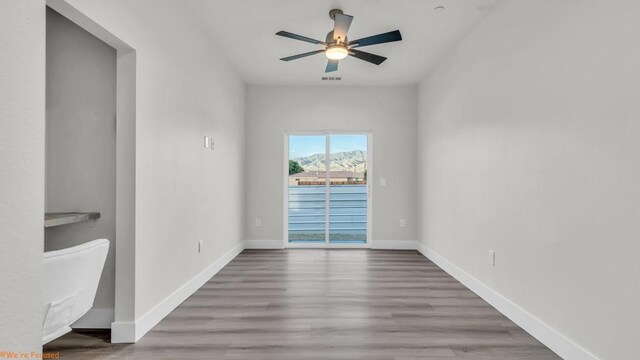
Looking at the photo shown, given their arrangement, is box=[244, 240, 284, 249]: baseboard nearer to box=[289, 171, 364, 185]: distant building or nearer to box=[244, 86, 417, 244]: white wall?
box=[244, 86, 417, 244]: white wall

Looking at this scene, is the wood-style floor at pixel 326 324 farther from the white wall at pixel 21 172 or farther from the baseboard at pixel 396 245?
the baseboard at pixel 396 245

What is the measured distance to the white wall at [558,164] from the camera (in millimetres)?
1645

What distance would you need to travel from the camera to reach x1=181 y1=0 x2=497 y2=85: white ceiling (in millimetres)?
2944

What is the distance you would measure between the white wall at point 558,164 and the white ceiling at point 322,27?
327 mm

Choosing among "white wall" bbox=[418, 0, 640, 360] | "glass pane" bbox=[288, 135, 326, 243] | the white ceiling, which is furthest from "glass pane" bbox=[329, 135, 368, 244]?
"white wall" bbox=[418, 0, 640, 360]

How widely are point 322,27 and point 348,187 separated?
9.24 ft

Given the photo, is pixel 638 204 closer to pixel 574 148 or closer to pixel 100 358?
pixel 574 148

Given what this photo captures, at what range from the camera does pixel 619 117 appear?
1.67 metres

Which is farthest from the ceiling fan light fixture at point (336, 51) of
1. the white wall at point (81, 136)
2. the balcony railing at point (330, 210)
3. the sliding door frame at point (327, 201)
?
the balcony railing at point (330, 210)

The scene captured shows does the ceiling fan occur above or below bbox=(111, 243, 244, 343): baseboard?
above

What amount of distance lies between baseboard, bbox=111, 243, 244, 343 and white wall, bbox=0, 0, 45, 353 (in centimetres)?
116

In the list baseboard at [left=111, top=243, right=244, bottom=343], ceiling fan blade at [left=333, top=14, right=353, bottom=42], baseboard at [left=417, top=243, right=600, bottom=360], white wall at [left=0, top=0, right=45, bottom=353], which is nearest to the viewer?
white wall at [left=0, top=0, right=45, bottom=353]

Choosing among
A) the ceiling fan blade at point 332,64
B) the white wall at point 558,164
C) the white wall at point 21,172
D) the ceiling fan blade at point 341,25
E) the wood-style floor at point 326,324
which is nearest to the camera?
the white wall at point 21,172

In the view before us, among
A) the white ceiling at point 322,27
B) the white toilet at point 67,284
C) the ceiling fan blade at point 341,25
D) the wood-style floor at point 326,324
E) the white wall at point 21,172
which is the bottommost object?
the wood-style floor at point 326,324
